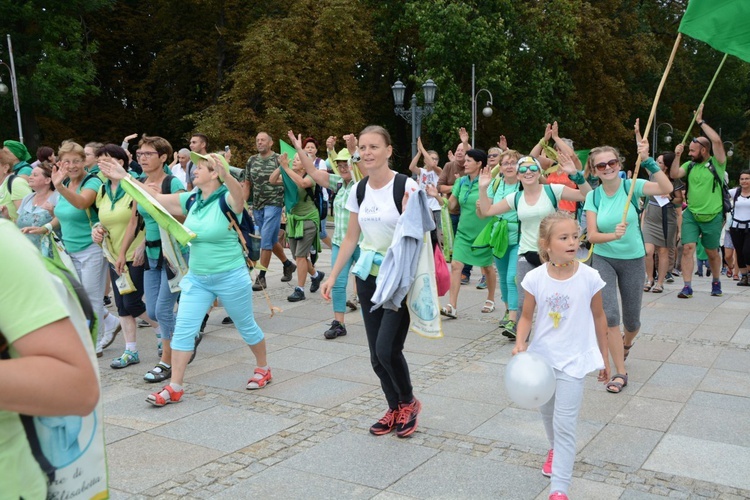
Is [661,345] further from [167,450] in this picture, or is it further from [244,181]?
[244,181]

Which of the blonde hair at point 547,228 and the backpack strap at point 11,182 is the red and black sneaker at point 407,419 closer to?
the blonde hair at point 547,228

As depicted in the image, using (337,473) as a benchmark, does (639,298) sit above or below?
above

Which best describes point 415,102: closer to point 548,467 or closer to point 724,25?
point 724,25

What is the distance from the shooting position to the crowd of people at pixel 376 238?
12.9ft

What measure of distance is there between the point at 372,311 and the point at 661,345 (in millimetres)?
3838

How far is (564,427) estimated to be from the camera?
3631 mm

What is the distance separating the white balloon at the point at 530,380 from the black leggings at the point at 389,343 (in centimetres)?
116

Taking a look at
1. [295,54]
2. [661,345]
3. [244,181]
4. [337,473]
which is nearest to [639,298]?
[661,345]

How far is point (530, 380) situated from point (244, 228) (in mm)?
3100

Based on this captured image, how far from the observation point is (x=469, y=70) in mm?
31688

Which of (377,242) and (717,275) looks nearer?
(377,242)

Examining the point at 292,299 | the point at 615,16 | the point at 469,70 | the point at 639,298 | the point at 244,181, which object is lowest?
the point at 292,299

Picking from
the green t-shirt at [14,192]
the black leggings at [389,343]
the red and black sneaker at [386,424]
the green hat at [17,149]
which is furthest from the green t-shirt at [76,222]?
the red and black sneaker at [386,424]

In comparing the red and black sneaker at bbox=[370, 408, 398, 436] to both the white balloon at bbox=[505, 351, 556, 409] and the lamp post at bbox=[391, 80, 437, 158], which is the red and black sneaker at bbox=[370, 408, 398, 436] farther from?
the lamp post at bbox=[391, 80, 437, 158]
